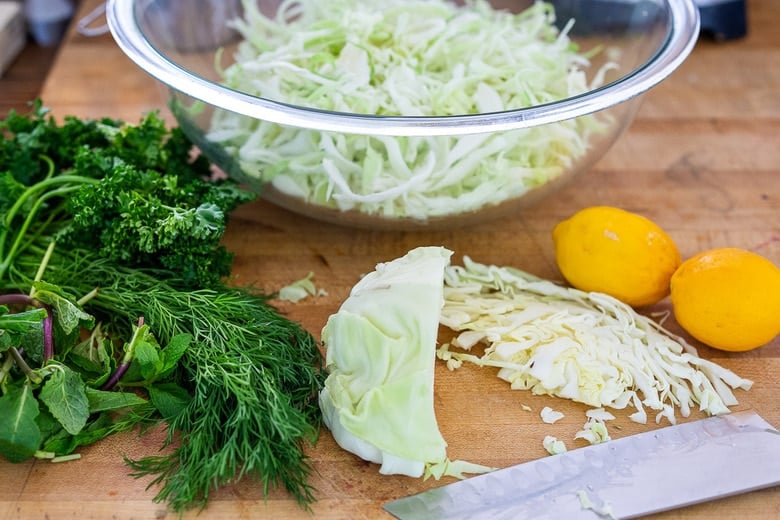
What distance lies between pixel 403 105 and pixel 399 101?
0.01 m

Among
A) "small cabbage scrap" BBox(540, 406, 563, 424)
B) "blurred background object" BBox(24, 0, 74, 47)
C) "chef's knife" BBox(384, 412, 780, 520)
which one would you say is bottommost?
"blurred background object" BBox(24, 0, 74, 47)

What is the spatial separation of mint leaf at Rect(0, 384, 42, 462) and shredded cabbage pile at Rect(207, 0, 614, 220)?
726mm

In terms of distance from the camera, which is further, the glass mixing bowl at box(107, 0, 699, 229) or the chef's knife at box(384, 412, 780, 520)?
the glass mixing bowl at box(107, 0, 699, 229)

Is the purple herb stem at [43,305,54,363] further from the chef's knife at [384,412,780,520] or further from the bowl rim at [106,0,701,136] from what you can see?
the chef's knife at [384,412,780,520]

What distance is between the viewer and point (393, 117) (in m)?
1.53

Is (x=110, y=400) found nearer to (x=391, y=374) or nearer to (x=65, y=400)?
(x=65, y=400)

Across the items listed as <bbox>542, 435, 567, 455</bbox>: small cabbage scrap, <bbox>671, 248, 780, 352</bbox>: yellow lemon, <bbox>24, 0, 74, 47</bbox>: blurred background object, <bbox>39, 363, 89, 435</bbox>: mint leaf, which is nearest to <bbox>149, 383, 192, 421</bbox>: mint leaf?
Answer: <bbox>39, 363, 89, 435</bbox>: mint leaf

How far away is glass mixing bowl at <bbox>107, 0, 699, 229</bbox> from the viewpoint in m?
1.63

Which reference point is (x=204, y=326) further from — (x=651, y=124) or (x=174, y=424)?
(x=651, y=124)

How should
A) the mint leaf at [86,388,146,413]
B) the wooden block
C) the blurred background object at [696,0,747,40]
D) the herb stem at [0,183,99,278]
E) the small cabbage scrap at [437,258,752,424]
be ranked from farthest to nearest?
the wooden block < the blurred background object at [696,0,747,40] < the herb stem at [0,183,99,278] < the small cabbage scrap at [437,258,752,424] < the mint leaf at [86,388,146,413]

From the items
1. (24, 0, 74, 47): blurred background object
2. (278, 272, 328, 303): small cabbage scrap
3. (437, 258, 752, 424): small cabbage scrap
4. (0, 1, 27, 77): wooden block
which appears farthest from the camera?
(24, 0, 74, 47): blurred background object

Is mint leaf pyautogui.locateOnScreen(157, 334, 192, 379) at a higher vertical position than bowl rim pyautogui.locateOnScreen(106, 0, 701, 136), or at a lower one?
lower

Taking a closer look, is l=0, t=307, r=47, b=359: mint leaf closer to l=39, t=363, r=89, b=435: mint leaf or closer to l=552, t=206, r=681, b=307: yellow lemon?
l=39, t=363, r=89, b=435: mint leaf

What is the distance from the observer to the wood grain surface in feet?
4.60
